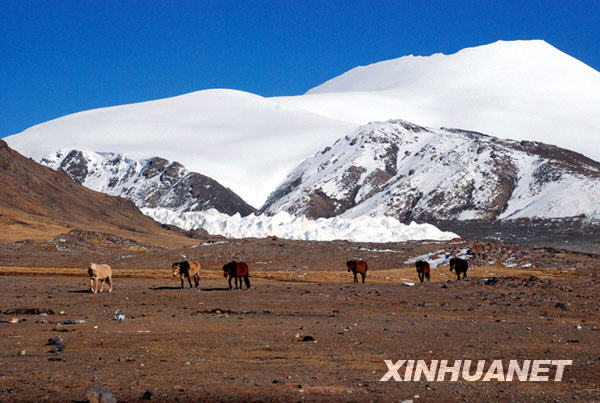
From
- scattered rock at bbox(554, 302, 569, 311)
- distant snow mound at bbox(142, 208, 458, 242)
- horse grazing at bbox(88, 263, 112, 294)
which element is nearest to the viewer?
scattered rock at bbox(554, 302, 569, 311)

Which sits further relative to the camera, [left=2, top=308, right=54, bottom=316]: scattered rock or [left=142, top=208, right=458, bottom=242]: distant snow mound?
[left=142, top=208, right=458, bottom=242]: distant snow mound

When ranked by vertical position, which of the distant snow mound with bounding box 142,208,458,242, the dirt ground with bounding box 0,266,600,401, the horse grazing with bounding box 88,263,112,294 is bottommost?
the dirt ground with bounding box 0,266,600,401

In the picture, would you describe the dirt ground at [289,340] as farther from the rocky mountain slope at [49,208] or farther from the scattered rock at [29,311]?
the rocky mountain slope at [49,208]

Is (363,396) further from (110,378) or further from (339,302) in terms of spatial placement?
(339,302)

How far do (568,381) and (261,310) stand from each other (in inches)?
604

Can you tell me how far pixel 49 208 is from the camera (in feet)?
549

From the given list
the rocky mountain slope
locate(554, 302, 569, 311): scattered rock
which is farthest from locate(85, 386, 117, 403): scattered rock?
the rocky mountain slope

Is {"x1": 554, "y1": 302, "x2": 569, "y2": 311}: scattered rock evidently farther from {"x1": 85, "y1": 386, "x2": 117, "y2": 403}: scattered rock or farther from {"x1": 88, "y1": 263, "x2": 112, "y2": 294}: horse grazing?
{"x1": 85, "y1": 386, "x2": 117, "y2": 403}: scattered rock

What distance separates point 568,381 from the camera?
46.8ft

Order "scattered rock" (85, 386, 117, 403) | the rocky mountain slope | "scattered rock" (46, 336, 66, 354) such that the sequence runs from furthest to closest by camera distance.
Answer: the rocky mountain slope → "scattered rock" (46, 336, 66, 354) → "scattered rock" (85, 386, 117, 403)

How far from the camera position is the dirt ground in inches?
529

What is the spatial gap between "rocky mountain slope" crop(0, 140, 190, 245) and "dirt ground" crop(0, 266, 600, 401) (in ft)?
332

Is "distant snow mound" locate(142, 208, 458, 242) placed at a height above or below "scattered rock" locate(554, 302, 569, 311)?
above

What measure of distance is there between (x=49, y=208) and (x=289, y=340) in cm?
15734
